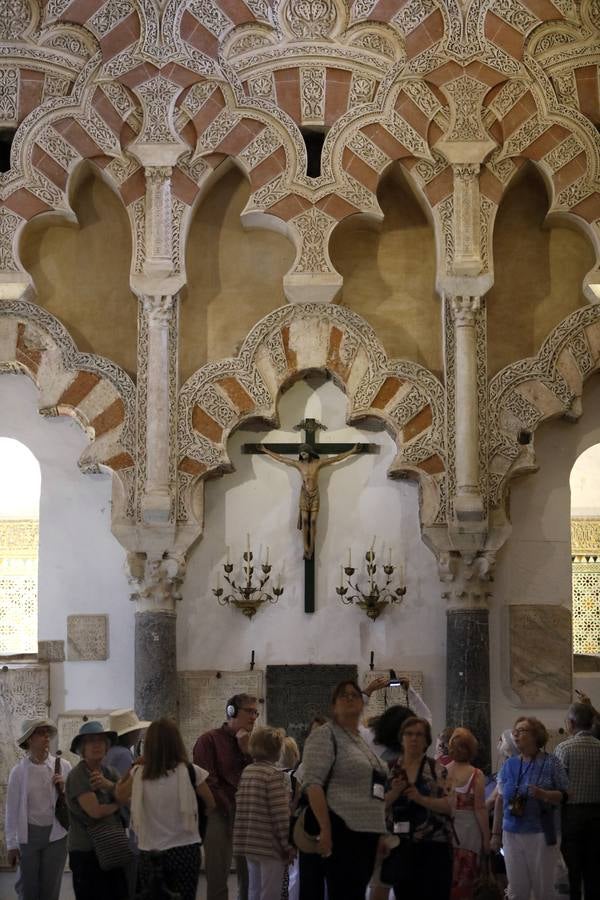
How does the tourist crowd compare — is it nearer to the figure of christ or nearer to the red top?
the red top

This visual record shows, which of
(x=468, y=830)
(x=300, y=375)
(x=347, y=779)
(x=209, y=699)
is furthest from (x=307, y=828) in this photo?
(x=300, y=375)

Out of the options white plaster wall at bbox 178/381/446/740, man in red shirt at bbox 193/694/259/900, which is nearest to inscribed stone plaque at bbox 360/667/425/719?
white plaster wall at bbox 178/381/446/740

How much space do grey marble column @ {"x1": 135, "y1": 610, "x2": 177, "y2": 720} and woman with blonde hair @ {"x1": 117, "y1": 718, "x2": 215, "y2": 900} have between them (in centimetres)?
394

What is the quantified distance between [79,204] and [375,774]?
6421mm

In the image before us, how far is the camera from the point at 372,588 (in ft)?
34.7

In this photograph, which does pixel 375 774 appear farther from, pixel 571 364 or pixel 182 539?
pixel 571 364

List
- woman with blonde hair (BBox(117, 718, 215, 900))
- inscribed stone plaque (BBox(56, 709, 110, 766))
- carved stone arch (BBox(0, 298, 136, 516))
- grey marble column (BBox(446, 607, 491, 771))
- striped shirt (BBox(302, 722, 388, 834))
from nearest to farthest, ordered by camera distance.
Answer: striped shirt (BBox(302, 722, 388, 834)) < woman with blonde hair (BBox(117, 718, 215, 900)) < grey marble column (BBox(446, 607, 491, 771)) < inscribed stone plaque (BBox(56, 709, 110, 766)) < carved stone arch (BBox(0, 298, 136, 516))

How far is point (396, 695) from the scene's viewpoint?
419 inches

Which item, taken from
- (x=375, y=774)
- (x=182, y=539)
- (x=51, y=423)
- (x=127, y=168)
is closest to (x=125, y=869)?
(x=375, y=774)

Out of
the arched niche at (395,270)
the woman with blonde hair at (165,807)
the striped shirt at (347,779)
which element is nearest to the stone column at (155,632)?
the arched niche at (395,270)

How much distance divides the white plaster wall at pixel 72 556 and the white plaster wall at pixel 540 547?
2.73 m

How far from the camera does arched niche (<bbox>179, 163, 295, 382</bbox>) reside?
1105 centimetres

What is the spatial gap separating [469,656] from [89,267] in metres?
4.15

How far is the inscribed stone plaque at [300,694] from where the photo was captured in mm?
10594
